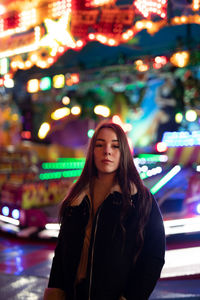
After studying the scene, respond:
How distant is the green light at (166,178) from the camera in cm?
484

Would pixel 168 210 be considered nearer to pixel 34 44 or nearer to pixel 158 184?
pixel 158 184

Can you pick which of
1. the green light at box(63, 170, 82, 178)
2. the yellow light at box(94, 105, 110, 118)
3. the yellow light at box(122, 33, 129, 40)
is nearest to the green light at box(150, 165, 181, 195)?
the green light at box(63, 170, 82, 178)

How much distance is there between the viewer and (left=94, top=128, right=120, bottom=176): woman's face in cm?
153

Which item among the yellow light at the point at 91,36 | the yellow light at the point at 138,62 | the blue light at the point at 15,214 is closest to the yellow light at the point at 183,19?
the yellow light at the point at 91,36

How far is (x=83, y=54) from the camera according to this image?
38.8ft

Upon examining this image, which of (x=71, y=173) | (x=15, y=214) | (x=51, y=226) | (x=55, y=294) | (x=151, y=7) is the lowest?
(x=51, y=226)

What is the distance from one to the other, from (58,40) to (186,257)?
4.12m

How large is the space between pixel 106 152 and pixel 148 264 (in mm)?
472

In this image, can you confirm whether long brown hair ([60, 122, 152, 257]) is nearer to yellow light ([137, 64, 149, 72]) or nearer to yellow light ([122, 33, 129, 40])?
yellow light ([122, 33, 129, 40])

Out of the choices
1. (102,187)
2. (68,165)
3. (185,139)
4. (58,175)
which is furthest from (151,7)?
(102,187)

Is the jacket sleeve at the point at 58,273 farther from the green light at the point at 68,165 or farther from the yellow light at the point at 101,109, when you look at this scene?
the yellow light at the point at 101,109

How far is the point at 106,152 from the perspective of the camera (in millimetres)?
1533

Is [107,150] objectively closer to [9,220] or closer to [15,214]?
[15,214]

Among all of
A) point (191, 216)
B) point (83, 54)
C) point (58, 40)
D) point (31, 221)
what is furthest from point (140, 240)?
point (83, 54)
